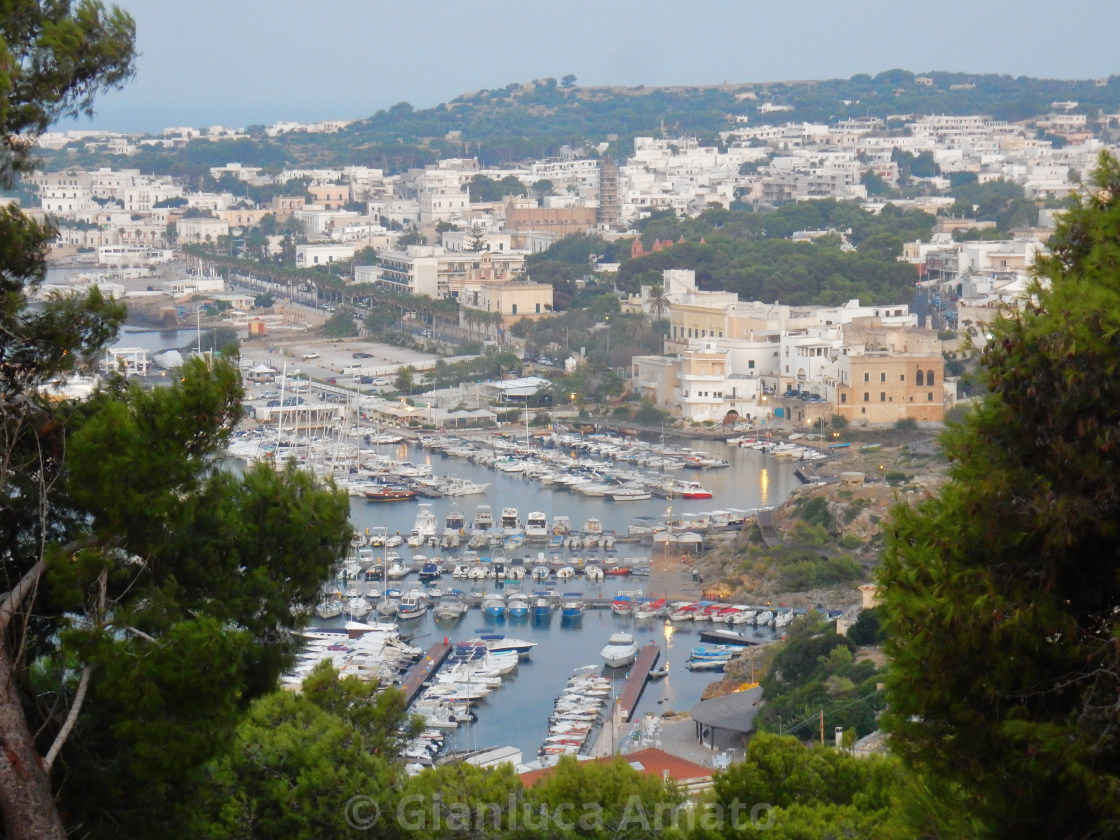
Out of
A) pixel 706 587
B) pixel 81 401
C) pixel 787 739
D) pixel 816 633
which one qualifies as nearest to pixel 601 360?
pixel 706 587

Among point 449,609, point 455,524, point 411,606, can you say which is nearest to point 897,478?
point 455,524

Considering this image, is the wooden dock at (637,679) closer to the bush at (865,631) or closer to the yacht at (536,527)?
the bush at (865,631)

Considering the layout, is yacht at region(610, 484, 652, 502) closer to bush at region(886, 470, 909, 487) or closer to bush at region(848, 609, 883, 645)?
bush at region(886, 470, 909, 487)

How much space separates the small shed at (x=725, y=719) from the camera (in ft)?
21.8

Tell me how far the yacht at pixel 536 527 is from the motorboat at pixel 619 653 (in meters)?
2.57

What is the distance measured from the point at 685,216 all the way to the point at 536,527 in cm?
1801

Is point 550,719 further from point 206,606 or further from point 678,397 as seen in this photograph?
point 678,397

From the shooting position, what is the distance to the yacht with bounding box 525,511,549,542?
11070 millimetres

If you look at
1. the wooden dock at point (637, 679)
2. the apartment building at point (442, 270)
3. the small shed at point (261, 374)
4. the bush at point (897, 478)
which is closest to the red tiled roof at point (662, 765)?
the wooden dock at point (637, 679)

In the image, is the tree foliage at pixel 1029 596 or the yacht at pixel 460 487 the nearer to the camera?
the tree foliage at pixel 1029 596

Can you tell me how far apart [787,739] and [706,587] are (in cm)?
614

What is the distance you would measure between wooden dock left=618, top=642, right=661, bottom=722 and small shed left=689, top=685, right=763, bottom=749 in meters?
0.45

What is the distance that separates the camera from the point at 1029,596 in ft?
5.96

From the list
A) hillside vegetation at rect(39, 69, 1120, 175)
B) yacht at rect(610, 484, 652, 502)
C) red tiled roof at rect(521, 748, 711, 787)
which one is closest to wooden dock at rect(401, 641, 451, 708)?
red tiled roof at rect(521, 748, 711, 787)
